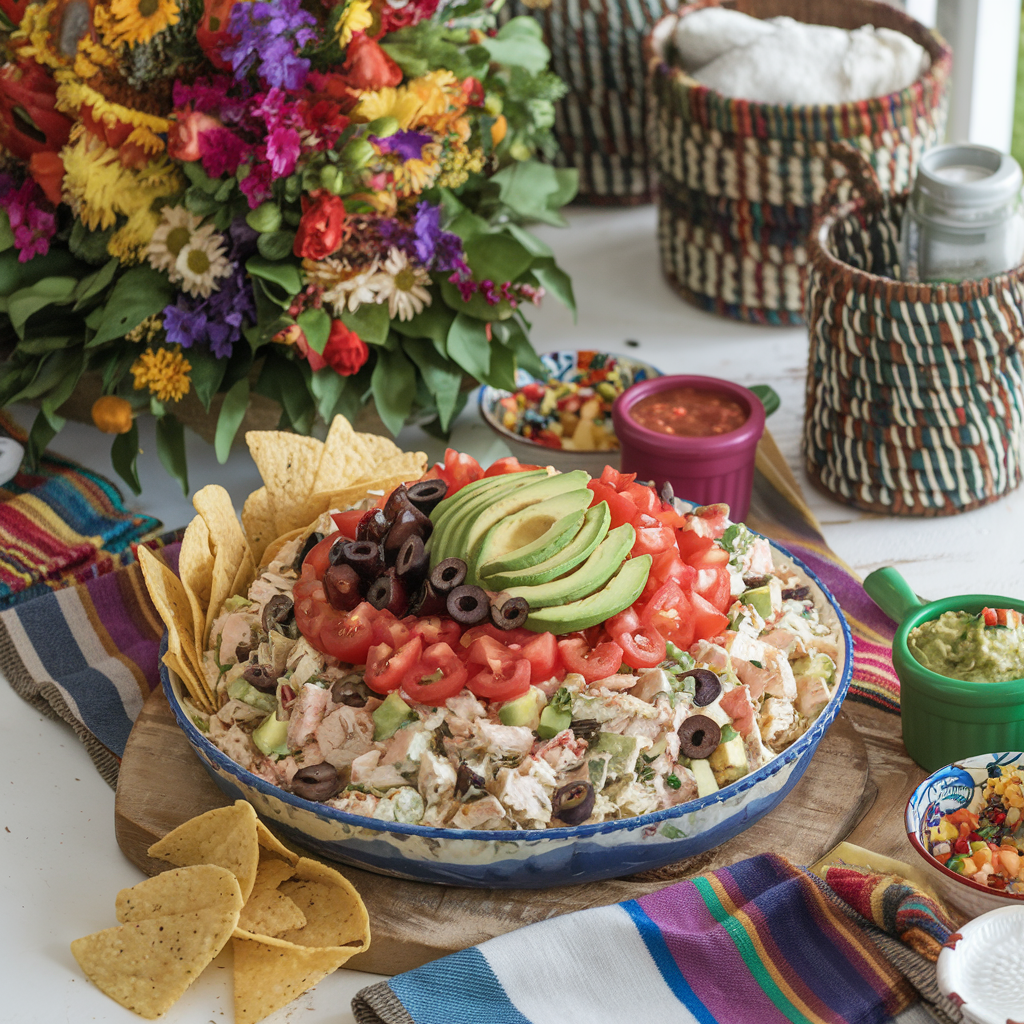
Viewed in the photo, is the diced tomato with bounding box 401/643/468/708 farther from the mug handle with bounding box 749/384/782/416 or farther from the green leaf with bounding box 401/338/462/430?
the mug handle with bounding box 749/384/782/416

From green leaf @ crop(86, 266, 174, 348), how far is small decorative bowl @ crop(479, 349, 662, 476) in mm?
711

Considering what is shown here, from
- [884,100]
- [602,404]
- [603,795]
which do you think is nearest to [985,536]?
[602,404]

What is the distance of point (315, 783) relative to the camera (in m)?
1.79

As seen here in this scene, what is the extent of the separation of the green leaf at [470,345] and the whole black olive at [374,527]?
0.82 meters

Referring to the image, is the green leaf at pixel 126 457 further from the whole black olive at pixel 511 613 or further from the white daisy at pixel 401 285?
the whole black olive at pixel 511 613

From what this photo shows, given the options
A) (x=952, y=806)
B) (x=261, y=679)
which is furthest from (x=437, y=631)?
(x=952, y=806)

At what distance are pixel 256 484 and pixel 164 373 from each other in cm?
36

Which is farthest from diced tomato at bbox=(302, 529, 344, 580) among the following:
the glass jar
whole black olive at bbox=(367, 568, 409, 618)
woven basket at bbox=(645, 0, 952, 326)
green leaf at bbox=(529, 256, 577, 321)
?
woven basket at bbox=(645, 0, 952, 326)

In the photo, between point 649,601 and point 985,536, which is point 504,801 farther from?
point 985,536

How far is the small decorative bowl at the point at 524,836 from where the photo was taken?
172 centimetres

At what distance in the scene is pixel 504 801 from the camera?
173 cm

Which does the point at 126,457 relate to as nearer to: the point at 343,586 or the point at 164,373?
the point at 164,373

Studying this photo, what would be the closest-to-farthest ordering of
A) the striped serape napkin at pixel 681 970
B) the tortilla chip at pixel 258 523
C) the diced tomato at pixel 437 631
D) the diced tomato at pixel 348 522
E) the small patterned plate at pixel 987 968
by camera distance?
the small patterned plate at pixel 987 968
the striped serape napkin at pixel 681 970
the diced tomato at pixel 437 631
the diced tomato at pixel 348 522
the tortilla chip at pixel 258 523

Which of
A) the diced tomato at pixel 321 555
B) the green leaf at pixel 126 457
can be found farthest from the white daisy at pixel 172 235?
the diced tomato at pixel 321 555
